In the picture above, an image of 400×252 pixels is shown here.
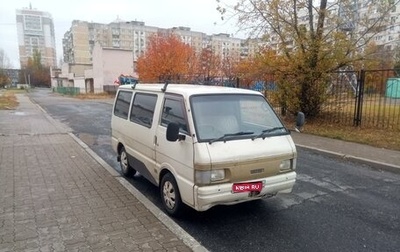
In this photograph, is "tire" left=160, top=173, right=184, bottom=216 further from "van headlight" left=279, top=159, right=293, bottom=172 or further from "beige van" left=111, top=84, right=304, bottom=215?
"van headlight" left=279, top=159, right=293, bottom=172

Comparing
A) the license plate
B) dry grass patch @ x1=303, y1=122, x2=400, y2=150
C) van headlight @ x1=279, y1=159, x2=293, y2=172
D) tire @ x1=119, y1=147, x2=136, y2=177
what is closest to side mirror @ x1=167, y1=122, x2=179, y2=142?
the license plate

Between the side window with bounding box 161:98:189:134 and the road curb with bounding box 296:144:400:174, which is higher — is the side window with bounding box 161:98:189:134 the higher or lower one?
the higher one

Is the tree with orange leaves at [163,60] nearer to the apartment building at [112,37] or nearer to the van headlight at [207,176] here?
the van headlight at [207,176]

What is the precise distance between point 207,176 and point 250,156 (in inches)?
23.3

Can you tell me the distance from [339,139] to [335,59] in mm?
3223

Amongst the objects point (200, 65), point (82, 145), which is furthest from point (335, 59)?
point (200, 65)

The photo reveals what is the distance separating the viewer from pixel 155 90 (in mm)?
4609

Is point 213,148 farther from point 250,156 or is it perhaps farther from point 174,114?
point 174,114

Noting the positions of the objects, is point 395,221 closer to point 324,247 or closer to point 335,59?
point 324,247

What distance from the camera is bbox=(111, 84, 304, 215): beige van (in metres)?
3.45

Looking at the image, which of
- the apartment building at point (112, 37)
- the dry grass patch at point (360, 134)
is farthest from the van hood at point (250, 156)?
the apartment building at point (112, 37)

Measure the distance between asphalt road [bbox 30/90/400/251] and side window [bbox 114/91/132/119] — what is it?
1258 mm

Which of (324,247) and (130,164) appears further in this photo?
(130,164)

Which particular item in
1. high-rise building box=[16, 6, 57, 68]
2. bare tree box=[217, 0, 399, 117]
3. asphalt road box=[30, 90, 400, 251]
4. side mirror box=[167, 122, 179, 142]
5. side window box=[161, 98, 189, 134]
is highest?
high-rise building box=[16, 6, 57, 68]
